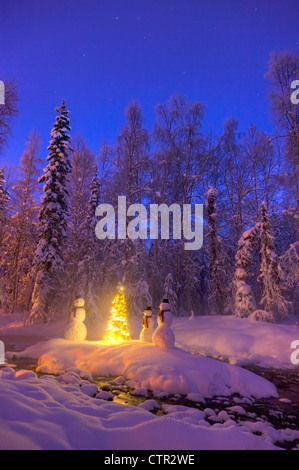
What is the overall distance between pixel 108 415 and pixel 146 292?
12957 mm

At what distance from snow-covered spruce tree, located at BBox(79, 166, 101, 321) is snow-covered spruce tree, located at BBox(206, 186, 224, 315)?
8.34m

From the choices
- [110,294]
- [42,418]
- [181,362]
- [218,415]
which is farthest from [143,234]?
[42,418]

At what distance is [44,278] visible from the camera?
16.2 m

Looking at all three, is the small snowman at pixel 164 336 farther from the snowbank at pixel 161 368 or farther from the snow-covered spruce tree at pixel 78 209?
the snow-covered spruce tree at pixel 78 209

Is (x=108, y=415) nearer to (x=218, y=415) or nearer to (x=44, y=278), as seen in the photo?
(x=218, y=415)

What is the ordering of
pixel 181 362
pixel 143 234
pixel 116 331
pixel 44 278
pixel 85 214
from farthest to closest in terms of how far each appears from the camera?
pixel 85 214 < pixel 143 234 < pixel 44 278 < pixel 116 331 < pixel 181 362

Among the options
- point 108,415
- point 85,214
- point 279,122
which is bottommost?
Answer: point 108,415

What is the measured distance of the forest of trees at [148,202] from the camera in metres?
16.0

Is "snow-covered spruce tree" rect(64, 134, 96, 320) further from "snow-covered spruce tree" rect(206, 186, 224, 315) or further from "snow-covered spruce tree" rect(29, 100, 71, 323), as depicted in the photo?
"snow-covered spruce tree" rect(206, 186, 224, 315)

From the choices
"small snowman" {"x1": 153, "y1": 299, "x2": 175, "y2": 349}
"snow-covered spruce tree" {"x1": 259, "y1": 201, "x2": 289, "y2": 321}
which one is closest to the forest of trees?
"snow-covered spruce tree" {"x1": 259, "y1": 201, "x2": 289, "y2": 321}

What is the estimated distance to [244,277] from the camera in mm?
15703

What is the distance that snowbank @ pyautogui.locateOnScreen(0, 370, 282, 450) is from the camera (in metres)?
2.71

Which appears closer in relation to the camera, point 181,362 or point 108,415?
point 108,415

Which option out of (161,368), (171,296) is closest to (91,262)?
(171,296)
